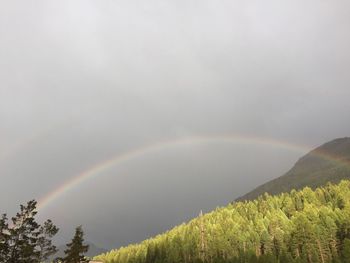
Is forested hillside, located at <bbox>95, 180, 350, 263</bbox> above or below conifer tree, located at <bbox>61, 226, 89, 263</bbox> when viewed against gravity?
above

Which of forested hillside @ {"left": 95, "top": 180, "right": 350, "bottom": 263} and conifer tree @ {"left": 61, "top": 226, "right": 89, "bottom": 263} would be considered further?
forested hillside @ {"left": 95, "top": 180, "right": 350, "bottom": 263}

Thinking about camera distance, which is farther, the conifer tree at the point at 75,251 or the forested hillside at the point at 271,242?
the forested hillside at the point at 271,242

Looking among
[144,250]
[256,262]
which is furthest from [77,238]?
[144,250]

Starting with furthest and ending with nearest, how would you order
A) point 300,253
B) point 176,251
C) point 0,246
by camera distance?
1. point 176,251
2. point 300,253
3. point 0,246

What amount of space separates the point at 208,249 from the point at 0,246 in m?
123

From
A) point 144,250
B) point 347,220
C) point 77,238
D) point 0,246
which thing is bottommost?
point 0,246

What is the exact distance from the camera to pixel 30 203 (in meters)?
57.2

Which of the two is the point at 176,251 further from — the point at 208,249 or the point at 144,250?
the point at 144,250

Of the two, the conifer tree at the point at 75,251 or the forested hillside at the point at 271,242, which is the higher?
the forested hillside at the point at 271,242

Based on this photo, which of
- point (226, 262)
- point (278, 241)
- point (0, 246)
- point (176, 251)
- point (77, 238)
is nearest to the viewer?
point (0, 246)

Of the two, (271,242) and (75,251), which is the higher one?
(271,242)

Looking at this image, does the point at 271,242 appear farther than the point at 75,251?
Yes

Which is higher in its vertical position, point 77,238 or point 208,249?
point 208,249

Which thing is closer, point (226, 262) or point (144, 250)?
point (226, 262)
